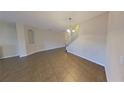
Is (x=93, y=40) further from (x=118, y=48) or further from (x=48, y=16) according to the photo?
(x=118, y=48)

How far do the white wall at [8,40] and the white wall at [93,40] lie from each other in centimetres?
303

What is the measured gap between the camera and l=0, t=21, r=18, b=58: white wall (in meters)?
6.48

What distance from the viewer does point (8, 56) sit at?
22.4 feet

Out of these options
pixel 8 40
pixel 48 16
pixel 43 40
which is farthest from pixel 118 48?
pixel 43 40

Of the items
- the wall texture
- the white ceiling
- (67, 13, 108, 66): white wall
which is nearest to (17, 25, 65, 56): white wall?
the wall texture

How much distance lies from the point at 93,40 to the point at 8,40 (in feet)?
12.8

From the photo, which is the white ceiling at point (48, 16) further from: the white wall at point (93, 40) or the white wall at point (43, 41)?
the white wall at point (43, 41)

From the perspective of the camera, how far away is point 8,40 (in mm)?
6711

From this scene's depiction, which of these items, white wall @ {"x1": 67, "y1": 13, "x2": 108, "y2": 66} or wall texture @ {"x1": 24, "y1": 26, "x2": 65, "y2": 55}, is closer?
white wall @ {"x1": 67, "y1": 13, "x2": 108, "y2": 66}

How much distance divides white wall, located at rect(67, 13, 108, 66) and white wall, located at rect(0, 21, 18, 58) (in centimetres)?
303

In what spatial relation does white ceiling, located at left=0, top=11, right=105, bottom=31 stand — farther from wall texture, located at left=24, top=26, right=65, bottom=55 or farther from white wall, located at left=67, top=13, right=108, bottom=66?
wall texture, located at left=24, top=26, right=65, bottom=55

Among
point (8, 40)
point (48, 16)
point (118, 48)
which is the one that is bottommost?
point (8, 40)
